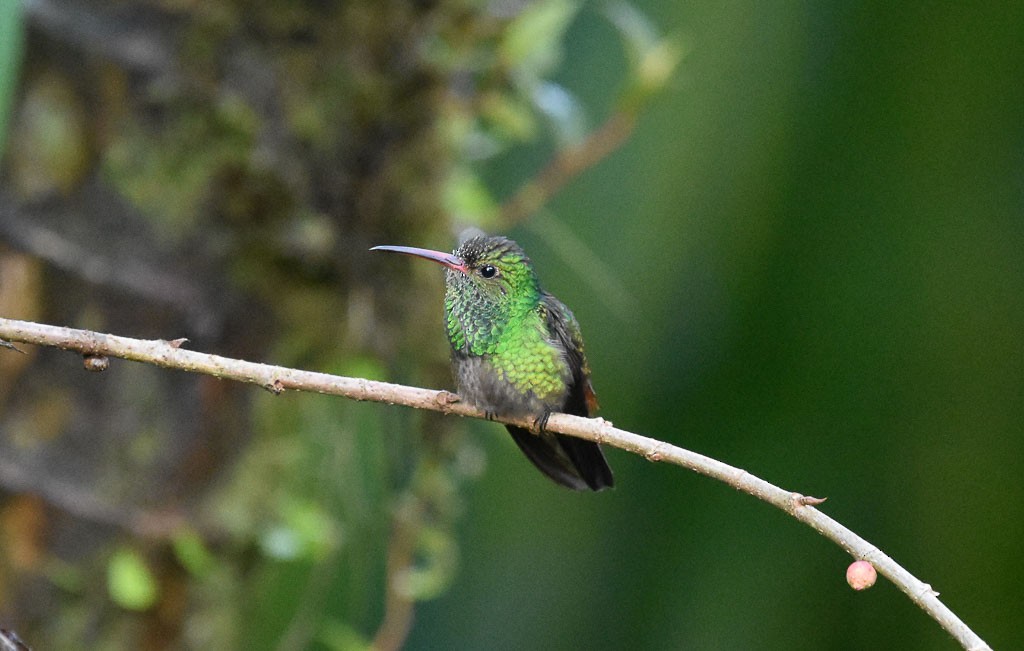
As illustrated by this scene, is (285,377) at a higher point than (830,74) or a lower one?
lower

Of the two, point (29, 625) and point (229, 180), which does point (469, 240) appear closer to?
point (229, 180)

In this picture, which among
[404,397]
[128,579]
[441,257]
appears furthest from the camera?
[128,579]

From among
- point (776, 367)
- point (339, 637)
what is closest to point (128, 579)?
point (339, 637)

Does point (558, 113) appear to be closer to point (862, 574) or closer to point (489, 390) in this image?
point (489, 390)

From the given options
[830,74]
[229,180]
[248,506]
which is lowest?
[248,506]

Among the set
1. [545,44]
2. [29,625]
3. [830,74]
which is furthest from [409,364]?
[830,74]

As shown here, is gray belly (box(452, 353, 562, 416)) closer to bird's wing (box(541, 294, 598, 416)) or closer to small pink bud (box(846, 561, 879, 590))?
bird's wing (box(541, 294, 598, 416))

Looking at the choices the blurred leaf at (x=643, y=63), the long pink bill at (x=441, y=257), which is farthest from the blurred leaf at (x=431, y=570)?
the blurred leaf at (x=643, y=63)
